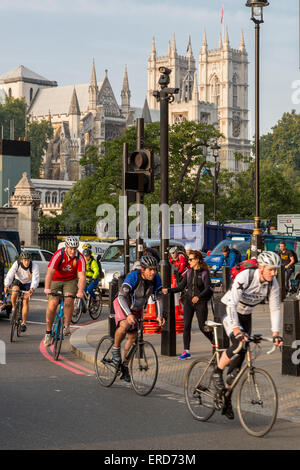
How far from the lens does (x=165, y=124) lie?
45.0 feet

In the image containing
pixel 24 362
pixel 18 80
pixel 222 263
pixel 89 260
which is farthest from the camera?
pixel 18 80

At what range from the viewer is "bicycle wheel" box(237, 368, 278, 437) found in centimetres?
749

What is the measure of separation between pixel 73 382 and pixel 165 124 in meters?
4.93

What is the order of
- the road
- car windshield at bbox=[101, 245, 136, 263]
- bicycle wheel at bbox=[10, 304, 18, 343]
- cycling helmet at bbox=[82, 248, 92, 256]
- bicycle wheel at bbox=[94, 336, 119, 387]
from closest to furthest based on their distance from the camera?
the road
bicycle wheel at bbox=[94, 336, 119, 387]
bicycle wheel at bbox=[10, 304, 18, 343]
cycling helmet at bbox=[82, 248, 92, 256]
car windshield at bbox=[101, 245, 136, 263]

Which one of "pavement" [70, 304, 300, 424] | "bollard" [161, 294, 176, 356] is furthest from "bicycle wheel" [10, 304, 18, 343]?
"bollard" [161, 294, 176, 356]

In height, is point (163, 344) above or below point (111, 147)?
below

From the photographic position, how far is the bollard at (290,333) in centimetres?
1073

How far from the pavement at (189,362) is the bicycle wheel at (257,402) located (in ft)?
2.60

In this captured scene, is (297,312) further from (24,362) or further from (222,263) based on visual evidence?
(222,263)

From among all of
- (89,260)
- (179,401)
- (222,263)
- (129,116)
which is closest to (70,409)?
(179,401)

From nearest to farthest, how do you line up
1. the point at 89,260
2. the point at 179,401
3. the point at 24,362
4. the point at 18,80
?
1. the point at 179,401
2. the point at 24,362
3. the point at 89,260
4. the point at 18,80

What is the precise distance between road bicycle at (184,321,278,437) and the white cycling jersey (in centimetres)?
17

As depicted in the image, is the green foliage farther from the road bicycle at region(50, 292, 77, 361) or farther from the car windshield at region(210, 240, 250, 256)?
the road bicycle at region(50, 292, 77, 361)

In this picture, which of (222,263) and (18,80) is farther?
(18,80)
